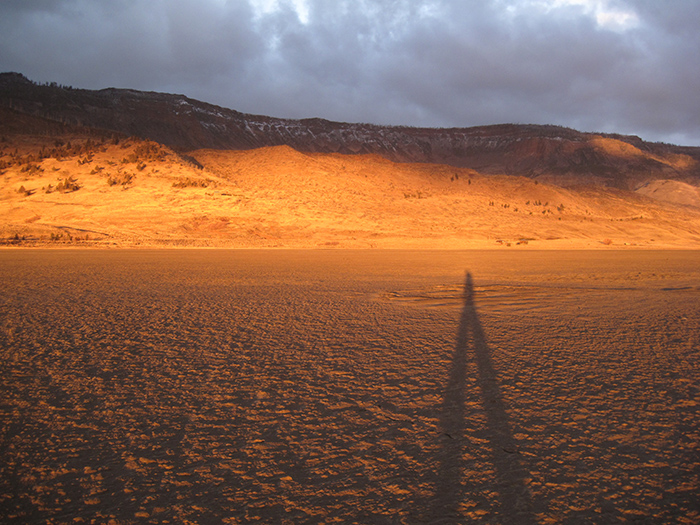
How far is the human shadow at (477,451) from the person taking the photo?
174cm

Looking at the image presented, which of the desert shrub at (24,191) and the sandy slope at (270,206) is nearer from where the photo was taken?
the sandy slope at (270,206)

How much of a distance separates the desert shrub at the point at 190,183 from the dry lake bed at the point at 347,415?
74.4 feet

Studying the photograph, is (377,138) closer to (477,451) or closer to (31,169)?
(31,169)

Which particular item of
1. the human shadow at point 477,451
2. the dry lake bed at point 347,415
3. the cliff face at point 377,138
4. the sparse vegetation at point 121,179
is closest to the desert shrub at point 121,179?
the sparse vegetation at point 121,179

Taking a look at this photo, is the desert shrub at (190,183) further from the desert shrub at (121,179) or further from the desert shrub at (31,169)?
the desert shrub at (31,169)

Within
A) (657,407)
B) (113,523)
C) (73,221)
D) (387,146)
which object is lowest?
(113,523)

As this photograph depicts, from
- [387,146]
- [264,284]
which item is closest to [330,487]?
[264,284]

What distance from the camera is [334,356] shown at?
3.70m

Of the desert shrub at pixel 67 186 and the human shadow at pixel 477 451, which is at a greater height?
the desert shrub at pixel 67 186

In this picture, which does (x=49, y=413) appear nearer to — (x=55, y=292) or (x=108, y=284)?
(x=55, y=292)

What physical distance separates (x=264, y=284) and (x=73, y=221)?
18462 millimetres

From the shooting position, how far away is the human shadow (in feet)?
5.70

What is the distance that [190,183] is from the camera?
27172 millimetres

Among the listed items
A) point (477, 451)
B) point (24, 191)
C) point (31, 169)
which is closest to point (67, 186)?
point (24, 191)
